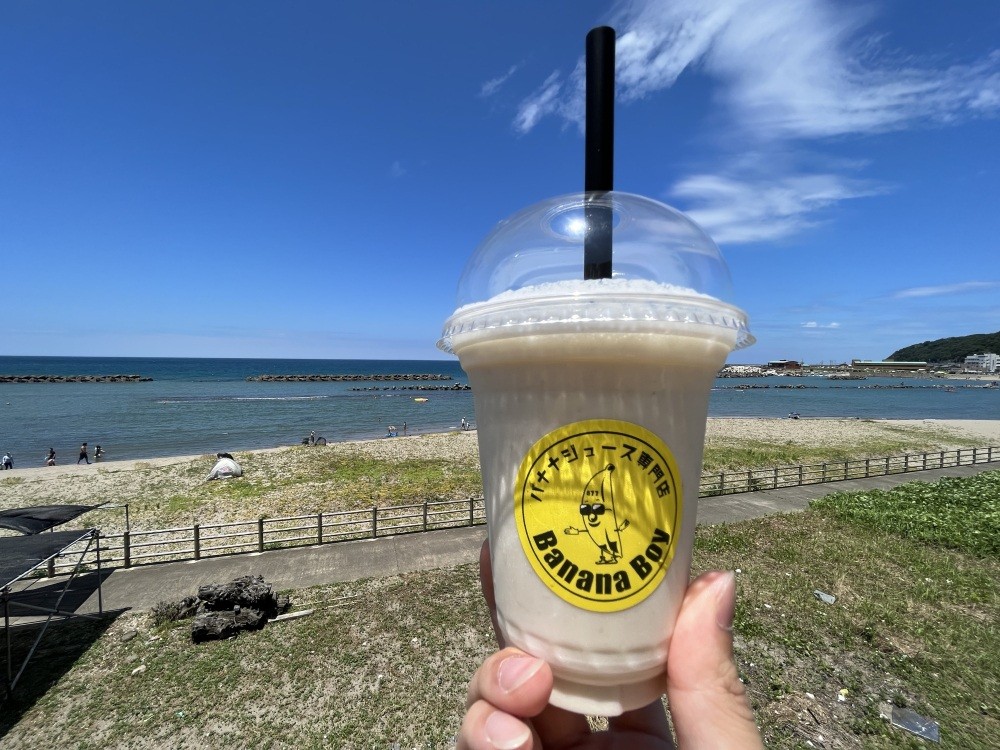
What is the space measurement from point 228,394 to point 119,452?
40.4 m

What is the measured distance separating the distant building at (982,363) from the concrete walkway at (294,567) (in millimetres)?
193689

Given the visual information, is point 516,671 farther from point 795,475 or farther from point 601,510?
point 795,475

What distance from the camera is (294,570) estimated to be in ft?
31.4

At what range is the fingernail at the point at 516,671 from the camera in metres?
1.21

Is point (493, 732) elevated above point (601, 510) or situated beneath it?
situated beneath

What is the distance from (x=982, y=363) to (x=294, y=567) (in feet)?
681

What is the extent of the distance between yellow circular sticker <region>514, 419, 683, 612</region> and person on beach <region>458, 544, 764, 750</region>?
25 centimetres

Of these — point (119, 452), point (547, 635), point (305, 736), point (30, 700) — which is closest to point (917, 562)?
point (305, 736)

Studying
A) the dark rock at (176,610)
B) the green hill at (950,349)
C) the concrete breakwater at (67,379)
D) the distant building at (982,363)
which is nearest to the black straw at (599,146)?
the dark rock at (176,610)

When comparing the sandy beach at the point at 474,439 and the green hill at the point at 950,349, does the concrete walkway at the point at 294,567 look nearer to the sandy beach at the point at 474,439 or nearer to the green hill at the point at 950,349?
the sandy beach at the point at 474,439

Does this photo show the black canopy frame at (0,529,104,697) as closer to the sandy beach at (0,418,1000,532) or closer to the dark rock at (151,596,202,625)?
the dark rock at (151,596,202,625)

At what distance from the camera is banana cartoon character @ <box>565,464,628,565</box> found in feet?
3.64

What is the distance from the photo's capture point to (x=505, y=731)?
1263 mm

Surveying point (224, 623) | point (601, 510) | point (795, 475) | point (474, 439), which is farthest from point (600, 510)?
point (474, 439)
